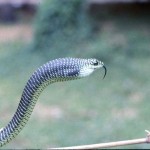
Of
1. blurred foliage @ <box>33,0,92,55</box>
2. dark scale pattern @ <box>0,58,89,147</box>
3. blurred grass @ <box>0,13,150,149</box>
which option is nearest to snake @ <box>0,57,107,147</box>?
dark scale pattern @ <box>0,58,89,147</box>

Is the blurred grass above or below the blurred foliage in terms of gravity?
below

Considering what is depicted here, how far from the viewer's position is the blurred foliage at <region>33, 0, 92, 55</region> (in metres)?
9.80

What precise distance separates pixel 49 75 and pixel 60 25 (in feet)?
26.8

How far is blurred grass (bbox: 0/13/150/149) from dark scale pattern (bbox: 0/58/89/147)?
10.1 ft

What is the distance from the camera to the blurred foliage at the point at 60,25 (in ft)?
32.2

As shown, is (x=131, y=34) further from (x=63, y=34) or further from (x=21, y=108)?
(x=21, y=108)

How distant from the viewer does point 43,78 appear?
182 centimetres

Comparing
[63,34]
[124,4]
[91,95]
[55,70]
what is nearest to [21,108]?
[55,70]

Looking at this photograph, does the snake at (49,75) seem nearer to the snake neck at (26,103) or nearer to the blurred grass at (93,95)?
the snake neck at (26,103)

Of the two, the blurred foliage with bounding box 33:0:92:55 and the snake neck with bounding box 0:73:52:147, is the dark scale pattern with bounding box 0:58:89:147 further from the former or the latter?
the blurred foliage with bounding box 33:0:92:55

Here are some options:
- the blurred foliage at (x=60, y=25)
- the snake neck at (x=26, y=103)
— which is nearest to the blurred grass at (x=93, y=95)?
the blurred foliage at (x=60, y=25)

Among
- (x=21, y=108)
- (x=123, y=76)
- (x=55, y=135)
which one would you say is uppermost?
(x=21, y=108)

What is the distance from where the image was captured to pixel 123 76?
8.44 m

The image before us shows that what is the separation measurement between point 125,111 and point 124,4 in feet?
15.1
